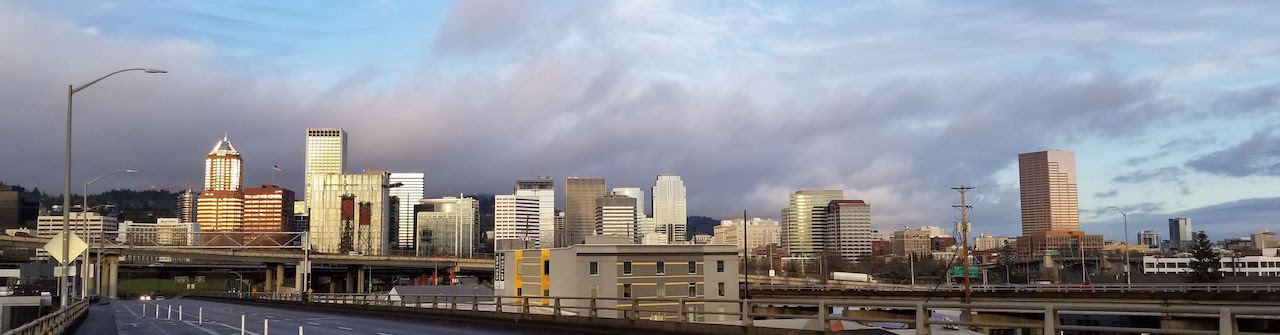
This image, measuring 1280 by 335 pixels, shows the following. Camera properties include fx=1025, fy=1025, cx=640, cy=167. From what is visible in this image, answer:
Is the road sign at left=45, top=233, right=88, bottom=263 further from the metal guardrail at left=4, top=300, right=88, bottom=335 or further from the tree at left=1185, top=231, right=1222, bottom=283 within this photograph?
the tree at left=1185, top=231, right=1222, bottom=283

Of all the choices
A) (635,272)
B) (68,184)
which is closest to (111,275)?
(635,272)

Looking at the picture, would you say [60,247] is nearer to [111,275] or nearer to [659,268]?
[659,268]

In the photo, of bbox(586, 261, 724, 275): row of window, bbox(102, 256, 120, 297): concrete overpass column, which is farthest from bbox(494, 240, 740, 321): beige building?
bbox(102, 256, 120, 297): concrete overpass column

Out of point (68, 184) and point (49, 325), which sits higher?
point (68, 184)

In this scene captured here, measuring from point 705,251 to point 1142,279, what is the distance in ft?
226

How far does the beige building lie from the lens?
108 m

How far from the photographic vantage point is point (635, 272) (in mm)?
109875

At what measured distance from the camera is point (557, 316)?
3472 cm

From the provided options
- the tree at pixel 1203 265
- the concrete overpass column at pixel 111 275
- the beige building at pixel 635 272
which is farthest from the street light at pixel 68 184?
the concrete overpass column at pixel 111 275

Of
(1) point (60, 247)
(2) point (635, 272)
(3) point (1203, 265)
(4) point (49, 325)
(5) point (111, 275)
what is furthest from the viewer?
(5) point (111, 275)

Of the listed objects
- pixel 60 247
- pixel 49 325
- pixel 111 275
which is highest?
pixel 60 247

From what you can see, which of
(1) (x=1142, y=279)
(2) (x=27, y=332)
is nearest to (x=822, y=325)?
(2) (x=27, y=332)

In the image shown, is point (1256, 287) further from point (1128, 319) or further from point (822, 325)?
point (822, 325)

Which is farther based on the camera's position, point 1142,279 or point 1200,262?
point 1142,279
